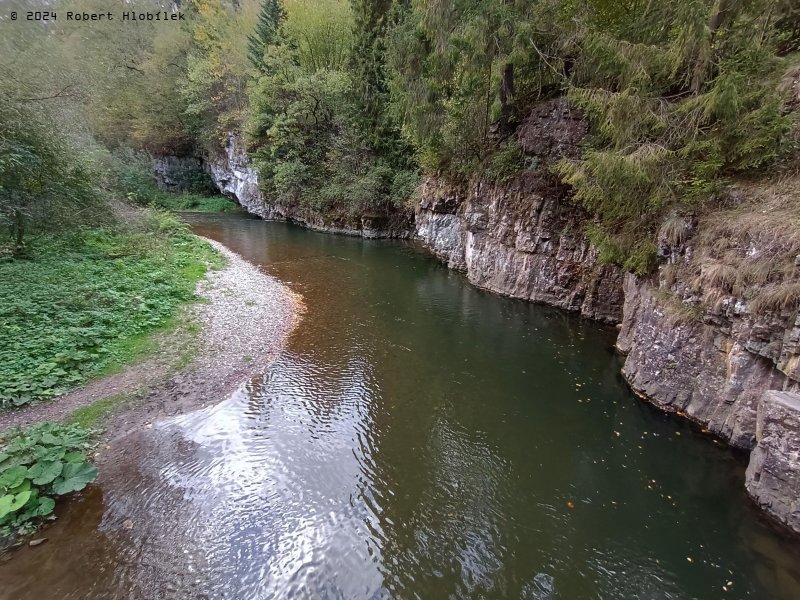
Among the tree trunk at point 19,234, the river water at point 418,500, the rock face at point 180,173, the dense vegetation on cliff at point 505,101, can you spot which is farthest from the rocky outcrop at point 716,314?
the rock face at point 180,173

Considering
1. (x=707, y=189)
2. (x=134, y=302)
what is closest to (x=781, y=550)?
(x=707, y=189)

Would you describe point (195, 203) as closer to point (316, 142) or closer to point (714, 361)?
point (316, 142)

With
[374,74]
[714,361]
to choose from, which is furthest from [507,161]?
[374,74]

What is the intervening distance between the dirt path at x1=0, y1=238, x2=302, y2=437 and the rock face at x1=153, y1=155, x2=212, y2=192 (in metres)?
33.7

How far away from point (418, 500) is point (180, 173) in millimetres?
47769

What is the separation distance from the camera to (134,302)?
11594 millimetres

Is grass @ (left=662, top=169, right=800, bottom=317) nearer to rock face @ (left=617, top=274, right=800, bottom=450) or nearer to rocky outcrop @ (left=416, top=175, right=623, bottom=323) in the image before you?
rock face @ (left=617, top=274, right=800, bottom=450)

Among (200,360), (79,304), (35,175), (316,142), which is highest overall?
(316,142)

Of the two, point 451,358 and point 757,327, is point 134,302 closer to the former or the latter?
point 451,358

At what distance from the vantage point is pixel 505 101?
1570cm

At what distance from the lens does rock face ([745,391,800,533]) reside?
559 centimetres

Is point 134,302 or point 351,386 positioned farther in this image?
point 134,302

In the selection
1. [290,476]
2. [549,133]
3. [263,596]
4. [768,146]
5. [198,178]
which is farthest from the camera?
[198,178]

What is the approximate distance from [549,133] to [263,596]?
52.0 ft
